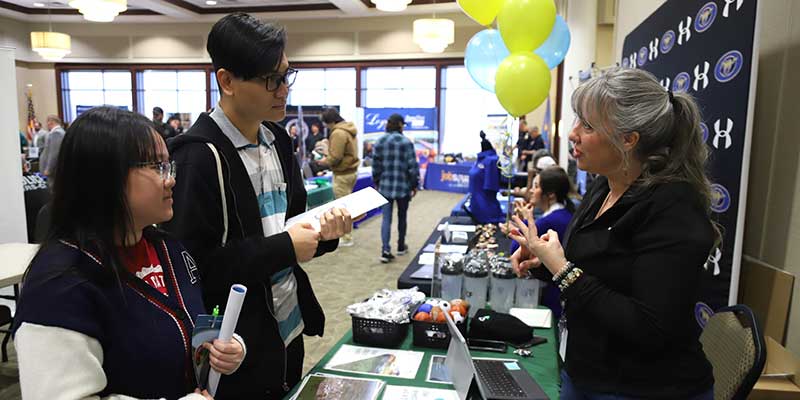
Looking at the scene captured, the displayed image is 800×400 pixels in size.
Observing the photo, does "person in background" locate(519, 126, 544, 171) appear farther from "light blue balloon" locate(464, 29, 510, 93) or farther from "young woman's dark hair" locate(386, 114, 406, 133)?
"light blue balloon" locate(464, 29, 510, 93)

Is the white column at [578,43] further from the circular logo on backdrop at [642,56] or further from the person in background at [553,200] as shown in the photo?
the person in background at [553,200]

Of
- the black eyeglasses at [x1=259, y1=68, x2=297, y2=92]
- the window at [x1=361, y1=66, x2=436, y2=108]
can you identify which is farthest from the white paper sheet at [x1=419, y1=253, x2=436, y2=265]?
the window at [x1=361, y1=66, x2=436, y2=108]

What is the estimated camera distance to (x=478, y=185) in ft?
14.3

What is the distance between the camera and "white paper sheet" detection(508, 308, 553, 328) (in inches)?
73.9

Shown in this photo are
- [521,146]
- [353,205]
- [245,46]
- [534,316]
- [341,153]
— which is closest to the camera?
[245,46]

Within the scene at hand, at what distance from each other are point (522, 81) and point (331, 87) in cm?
902

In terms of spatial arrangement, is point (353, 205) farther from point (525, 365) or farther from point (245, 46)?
point (525, 365)

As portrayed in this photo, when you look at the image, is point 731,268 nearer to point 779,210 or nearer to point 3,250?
point 779,210

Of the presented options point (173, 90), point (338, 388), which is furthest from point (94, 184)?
point (173, 90)

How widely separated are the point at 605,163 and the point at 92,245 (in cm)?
108

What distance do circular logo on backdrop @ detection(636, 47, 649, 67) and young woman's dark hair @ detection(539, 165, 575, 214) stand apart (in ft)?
2.40

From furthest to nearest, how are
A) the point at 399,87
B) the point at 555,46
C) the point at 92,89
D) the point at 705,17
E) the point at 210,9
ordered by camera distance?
1. the point at 92,89
2. the point at 399,87
3. the point at 210,9
4. the point at 555,46
5. the point at 705,17

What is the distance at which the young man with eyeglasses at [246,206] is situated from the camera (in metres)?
1.16

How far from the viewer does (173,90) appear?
1223 centimetres
